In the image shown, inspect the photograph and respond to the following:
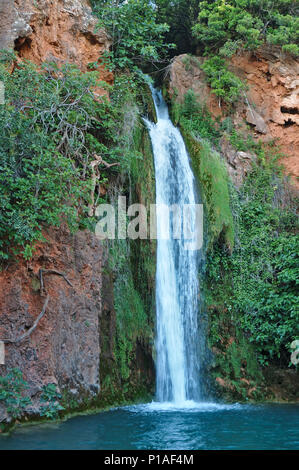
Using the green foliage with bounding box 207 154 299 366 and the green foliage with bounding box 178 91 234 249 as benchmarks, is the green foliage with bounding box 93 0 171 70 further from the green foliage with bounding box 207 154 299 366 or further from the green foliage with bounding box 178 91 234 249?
the green foliage with bounding box 207 154 299 366

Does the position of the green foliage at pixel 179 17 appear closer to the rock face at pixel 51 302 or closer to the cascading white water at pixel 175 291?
the cascading white water at pixel 175 291

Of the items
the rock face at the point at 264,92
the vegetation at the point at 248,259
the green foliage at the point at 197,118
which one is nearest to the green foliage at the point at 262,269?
the vegetation at the point at 248,259

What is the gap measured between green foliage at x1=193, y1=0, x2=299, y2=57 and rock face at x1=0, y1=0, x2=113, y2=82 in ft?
17.1

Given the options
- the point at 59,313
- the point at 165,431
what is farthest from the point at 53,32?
the point at 165,431

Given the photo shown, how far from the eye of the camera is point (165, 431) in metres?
7.22

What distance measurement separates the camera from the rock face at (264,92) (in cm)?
1634

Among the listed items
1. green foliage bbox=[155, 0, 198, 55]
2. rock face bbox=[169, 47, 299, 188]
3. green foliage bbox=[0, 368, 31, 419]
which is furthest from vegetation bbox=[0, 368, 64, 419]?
green foliage bbox=[155, 0, 198, 55]

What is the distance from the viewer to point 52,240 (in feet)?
29.7

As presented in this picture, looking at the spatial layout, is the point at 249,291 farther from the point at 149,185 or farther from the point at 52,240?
the point at 52,240

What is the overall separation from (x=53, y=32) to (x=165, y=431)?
9.53 metres

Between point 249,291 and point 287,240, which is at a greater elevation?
point 287,240

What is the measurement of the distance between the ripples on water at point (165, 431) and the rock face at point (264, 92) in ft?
31.9
